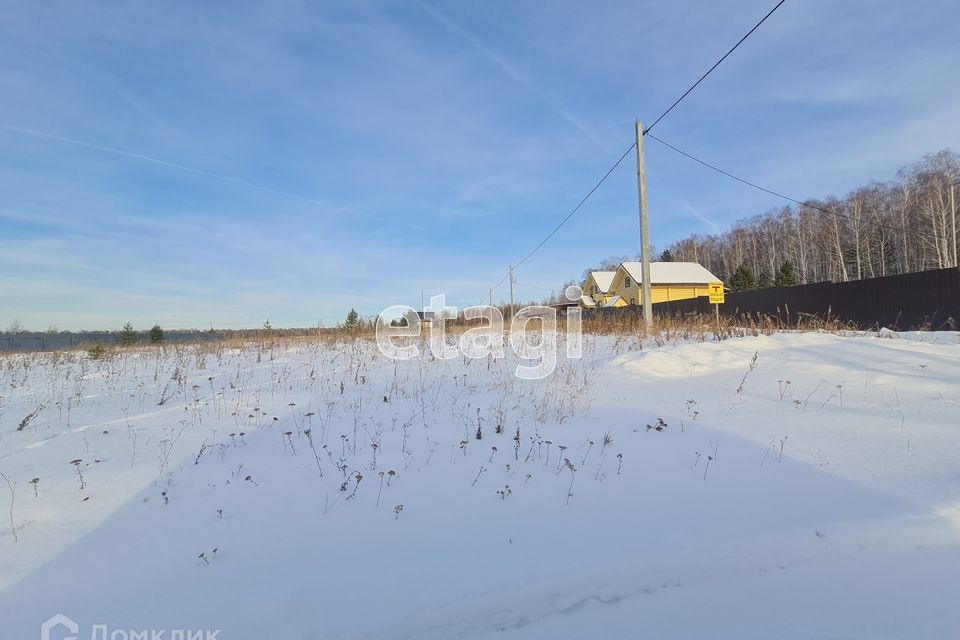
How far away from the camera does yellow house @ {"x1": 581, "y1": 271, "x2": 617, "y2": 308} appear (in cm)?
4050

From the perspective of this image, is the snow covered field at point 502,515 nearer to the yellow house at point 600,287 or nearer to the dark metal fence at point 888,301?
the dark metal fence at point 888,301

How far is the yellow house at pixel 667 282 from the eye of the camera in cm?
3470

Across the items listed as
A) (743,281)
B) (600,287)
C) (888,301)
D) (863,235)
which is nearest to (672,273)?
(743,281)

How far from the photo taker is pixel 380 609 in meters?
1.67

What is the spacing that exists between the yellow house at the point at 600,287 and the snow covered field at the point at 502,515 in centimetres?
3683

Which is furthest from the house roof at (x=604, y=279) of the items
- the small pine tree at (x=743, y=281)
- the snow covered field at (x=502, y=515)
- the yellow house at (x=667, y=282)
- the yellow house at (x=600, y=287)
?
the snow covered field at (x=502, y=515)

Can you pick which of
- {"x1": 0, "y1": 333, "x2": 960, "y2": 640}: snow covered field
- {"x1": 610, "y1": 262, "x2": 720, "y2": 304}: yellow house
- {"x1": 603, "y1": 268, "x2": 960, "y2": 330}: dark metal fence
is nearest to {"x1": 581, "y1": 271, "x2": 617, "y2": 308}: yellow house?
{"x1": 610, "y1": 262, "x2": 720, "y2": 304}: yellow house

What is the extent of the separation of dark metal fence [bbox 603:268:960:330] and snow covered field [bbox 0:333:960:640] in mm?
7362

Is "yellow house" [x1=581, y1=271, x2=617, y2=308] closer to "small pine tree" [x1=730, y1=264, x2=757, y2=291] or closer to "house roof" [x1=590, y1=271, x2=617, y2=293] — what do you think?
"house roof" [x1=590, y1=271, x2=617, y2=293]

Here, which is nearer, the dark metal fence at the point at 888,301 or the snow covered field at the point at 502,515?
the snow covered field at the point at 502,515

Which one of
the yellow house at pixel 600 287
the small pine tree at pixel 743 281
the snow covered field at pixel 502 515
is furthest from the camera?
the yellow house at pixel 600 287

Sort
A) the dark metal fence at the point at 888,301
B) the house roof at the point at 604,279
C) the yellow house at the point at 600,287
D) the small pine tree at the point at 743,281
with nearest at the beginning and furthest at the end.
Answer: the dark metal fence at the point at 888,301, the small pine tree at the point at 743,281, the yellow house at the point at 600,287, the house roof at the point at 604,279

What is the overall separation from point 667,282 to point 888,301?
75.8 feet

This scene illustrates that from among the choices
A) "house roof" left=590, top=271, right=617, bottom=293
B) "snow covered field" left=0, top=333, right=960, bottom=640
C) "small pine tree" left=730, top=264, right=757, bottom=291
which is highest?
"house roof" left=590, top=271, right=617, bottom=293
